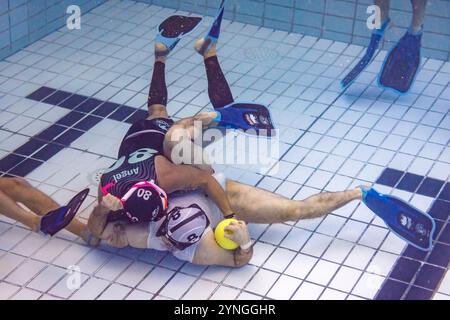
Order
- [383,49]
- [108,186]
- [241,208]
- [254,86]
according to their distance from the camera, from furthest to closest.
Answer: [383,49] → [254,86] → [241,208] → [108,186]

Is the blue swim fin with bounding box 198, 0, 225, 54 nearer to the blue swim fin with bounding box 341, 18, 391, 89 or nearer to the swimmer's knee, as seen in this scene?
the blue swim fin with bounding box 341, 18, 391, 89

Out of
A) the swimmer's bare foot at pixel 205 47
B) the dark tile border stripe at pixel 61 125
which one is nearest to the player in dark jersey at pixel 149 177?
the swimmer's bare foot at pixel 205 47

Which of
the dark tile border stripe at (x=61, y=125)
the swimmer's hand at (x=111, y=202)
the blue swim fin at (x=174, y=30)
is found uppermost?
the blue swim fin at (x=174, y=30)

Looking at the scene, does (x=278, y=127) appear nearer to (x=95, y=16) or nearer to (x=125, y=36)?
(x=125, y=36)

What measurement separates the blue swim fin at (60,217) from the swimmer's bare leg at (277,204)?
78cm

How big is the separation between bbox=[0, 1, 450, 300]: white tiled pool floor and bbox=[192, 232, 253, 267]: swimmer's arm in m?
0.07

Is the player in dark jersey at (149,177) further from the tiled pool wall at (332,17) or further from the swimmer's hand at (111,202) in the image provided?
the tiled pool wall at (332,17)

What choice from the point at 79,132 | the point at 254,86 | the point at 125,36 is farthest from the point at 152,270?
the point at 125,36

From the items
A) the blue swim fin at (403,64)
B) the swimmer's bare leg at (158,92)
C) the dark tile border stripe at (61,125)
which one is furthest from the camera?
the blue swim fin at (403,64)

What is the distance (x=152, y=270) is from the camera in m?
4.04

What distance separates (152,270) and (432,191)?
1.68 meters

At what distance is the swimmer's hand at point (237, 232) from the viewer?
382cm

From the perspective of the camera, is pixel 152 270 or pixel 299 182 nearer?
pixel 152 270

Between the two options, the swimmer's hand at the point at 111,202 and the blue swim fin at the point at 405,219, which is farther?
the blue swim fin at the point at 405,219
